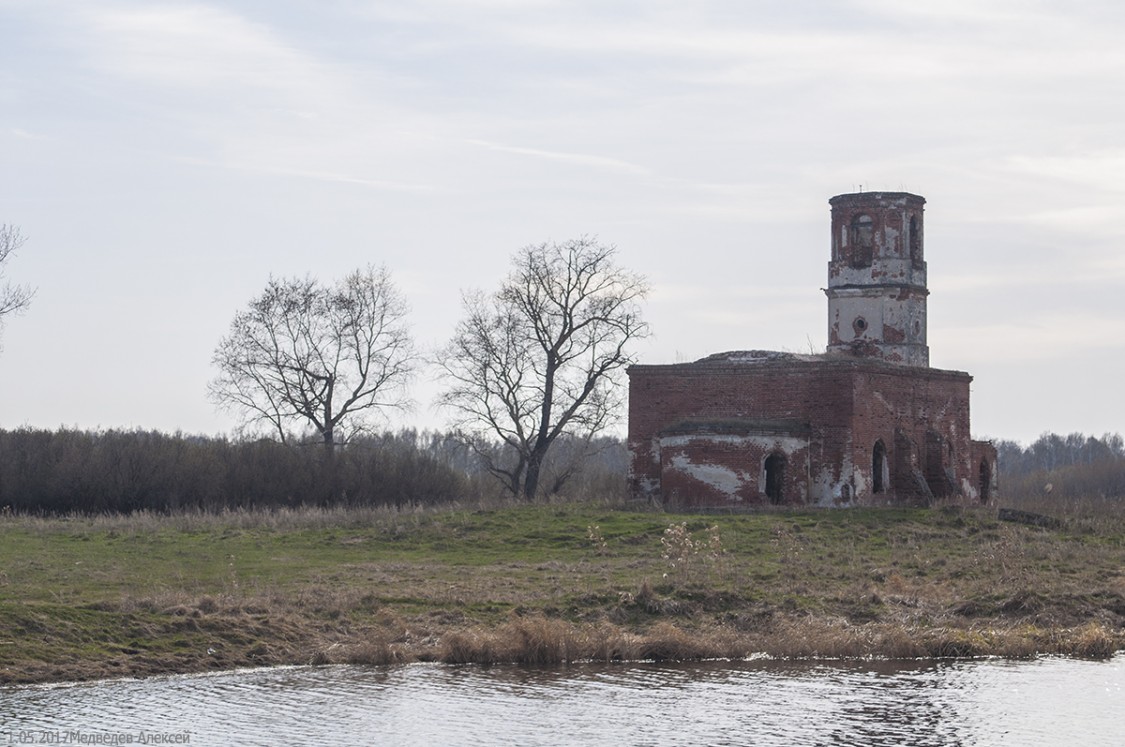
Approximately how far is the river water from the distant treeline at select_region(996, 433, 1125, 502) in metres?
51.4

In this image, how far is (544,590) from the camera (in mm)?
24672

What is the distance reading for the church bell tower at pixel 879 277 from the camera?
42375 mm

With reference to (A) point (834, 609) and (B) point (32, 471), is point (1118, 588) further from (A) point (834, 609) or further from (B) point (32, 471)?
(B) point (32, 471)

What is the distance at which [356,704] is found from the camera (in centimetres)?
1762

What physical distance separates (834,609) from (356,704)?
9.07m

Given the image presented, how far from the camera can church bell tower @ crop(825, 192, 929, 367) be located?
42.4 metres

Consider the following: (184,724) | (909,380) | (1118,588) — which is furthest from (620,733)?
(909,380)

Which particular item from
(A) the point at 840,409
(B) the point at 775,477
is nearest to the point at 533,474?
(B) the point at 775,477

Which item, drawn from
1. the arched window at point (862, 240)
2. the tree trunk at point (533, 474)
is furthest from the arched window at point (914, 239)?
the tree trunk at point (533, 474)

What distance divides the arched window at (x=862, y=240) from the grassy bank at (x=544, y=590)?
34.2ft

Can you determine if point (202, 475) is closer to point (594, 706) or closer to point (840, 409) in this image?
point (840, 409)

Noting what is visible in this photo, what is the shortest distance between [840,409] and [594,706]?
865 inches

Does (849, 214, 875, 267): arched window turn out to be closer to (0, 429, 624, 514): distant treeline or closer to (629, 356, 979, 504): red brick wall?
(629, 356, 979, 504): red brick wall

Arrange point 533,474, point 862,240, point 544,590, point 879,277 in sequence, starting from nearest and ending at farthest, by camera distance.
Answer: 1. point 544,590
2. point 879,277
3. point 862,240
4. point 533,474
